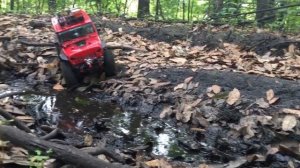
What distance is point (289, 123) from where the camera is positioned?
6.23m

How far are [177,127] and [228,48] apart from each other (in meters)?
3.56

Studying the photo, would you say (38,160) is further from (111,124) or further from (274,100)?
(274,100)

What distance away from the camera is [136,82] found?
345 inches

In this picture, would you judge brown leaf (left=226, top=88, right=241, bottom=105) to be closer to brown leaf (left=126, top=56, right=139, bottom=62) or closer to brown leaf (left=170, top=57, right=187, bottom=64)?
brown leaf (left=170, top=57, right=187, bottom=64)

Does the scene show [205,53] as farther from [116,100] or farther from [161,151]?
[161,151]

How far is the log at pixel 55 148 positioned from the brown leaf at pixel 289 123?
3.21 metres

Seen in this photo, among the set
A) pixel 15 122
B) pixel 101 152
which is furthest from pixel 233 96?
pixel 15 122

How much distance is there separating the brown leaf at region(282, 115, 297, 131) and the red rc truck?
166 inches

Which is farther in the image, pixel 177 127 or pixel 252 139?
pixel 177 127

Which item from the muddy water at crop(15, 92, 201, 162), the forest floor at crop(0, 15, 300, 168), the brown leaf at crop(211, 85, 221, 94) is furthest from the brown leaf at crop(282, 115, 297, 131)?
the brown leaf at crop(211, 85, 221, 94)

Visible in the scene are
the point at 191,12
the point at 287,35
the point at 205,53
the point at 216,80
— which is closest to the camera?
the point at 216,80

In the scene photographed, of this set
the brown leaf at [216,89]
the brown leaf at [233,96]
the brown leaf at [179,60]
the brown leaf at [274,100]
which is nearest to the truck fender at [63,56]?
the brown leaf at [179,60]

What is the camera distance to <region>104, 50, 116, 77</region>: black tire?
30.0 feet

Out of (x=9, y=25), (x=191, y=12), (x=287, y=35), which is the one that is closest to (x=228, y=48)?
(x=287, y=35)
